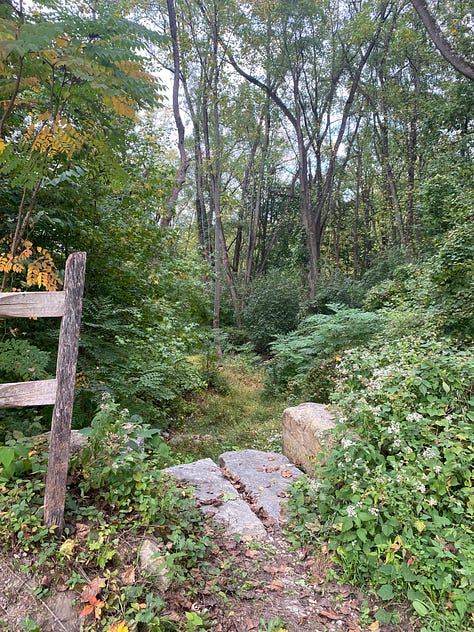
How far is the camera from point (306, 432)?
3893 mm

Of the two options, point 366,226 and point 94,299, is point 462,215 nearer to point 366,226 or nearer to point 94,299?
point 94,299

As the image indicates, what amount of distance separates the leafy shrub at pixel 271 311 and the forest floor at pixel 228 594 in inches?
400

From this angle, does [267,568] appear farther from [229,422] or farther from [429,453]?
[229,422]

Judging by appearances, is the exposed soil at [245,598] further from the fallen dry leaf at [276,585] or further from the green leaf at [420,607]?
the green leaf at [420,607]

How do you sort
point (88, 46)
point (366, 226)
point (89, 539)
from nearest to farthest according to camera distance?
point (89, 539), point (88, 46), point (366, 226)

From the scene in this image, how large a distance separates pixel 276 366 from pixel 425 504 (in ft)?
18.1

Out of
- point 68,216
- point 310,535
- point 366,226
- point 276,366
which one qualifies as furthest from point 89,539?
point 366,226

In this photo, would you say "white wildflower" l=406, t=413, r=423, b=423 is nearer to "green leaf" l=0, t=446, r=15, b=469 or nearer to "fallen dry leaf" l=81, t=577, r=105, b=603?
"fallen dry leaf" l=81, t=577, r=105, b=603

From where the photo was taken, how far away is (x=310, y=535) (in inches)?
109

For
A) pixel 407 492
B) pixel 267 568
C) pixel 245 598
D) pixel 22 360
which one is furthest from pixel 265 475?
pixel 22 360

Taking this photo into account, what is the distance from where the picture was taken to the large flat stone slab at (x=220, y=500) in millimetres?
2854

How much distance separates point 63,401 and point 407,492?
2.24 meters

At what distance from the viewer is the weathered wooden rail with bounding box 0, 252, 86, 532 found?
2.08 m

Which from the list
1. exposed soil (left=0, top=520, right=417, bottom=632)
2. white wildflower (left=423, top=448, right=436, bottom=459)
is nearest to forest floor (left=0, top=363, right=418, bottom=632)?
exposed soil (left=0, top=520, right=417, bottom=632)
